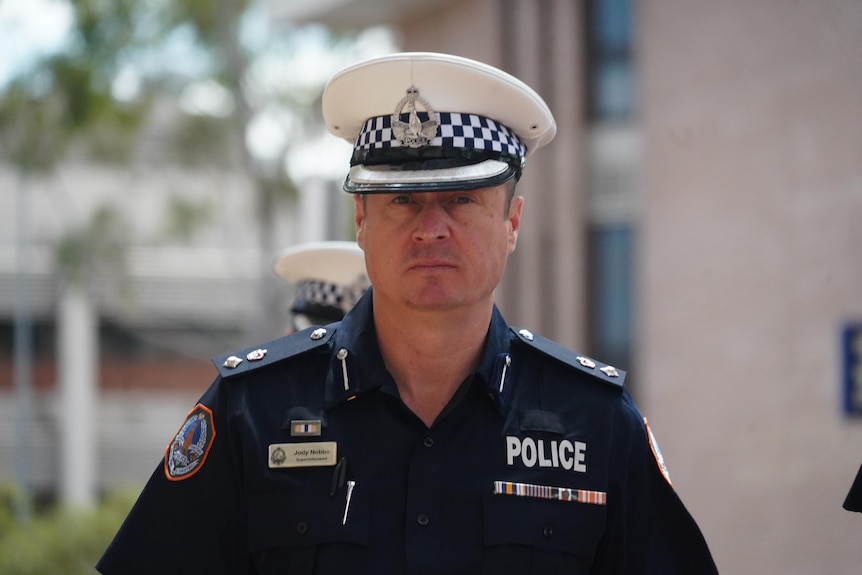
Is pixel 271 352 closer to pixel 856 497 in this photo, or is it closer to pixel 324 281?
pixel 856 497

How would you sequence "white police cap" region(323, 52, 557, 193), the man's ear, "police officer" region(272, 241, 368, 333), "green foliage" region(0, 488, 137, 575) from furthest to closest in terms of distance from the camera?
1. "green foliage" region(0, 488, 137, 575)
2. "police officer" region(272, 241, 368, 333)
3. the man's ear
4. "white police cap" region(323, 52, 557, 193)

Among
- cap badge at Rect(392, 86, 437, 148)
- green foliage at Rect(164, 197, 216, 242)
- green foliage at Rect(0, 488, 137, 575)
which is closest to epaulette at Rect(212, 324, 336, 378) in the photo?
cap badge at Rect(392, 86, 437, 148)

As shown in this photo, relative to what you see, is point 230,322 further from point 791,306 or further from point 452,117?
point 452,117

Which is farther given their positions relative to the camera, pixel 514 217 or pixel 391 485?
pixel 514 217

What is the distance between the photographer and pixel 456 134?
2.86m

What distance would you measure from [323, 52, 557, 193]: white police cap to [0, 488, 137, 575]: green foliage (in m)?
11.2

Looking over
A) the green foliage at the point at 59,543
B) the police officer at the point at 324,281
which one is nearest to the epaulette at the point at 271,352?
the police officer at the point at 324,281

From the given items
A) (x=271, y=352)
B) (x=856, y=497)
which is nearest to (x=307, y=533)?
(x=271, y=352)

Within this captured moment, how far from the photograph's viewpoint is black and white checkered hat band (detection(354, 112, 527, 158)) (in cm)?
284

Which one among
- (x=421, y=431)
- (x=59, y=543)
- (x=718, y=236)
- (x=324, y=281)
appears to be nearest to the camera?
(x=421, y=431)

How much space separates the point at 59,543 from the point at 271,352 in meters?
11.8

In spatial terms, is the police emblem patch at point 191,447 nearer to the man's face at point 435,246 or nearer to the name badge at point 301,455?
the name badge at point 301,455

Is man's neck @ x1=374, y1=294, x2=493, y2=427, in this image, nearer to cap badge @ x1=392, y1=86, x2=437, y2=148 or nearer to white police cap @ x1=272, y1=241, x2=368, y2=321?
cap badge @ x1=392, y1=86, x2=437, y2=148

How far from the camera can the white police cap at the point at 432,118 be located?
2.80 m
